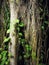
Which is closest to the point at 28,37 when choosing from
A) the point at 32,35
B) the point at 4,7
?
the point at 32,35

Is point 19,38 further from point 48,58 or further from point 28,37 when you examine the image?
point 48,58

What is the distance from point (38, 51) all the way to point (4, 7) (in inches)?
37.6

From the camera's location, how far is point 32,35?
3.86 m

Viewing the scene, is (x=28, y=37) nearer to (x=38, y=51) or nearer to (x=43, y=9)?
(x=38, y=51)

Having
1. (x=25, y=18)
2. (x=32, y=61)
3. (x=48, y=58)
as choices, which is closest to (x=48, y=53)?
(x=48, y=58)

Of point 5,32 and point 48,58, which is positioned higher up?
point 5,32

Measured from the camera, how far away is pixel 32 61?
12.6ft

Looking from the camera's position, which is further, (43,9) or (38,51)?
(43,9)

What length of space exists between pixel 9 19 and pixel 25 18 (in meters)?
0.28

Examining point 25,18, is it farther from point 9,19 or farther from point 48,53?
point 48,53

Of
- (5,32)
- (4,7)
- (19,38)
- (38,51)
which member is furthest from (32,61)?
(4,7)

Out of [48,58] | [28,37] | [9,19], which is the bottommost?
[48,58]

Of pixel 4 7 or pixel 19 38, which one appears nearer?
pixel 19 38

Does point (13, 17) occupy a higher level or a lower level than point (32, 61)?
higher
